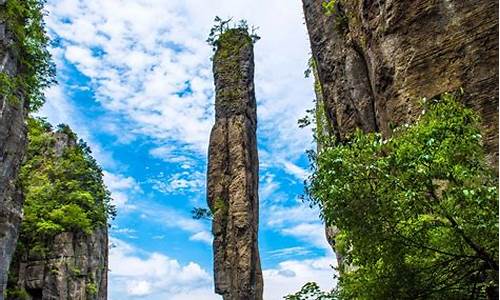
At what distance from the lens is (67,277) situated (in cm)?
3147

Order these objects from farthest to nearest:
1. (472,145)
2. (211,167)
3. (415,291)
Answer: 1. (211,167)
2. (415,291)
3. (472,145)

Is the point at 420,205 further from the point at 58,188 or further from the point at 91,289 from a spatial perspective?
the point at 58,188

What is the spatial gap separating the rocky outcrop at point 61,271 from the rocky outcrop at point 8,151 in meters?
7.91

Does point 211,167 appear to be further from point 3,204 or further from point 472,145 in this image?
point 472,145

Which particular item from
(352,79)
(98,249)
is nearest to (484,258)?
(352,79)

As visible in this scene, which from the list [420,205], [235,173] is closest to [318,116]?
[235,173]

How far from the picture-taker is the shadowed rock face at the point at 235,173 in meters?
32.1

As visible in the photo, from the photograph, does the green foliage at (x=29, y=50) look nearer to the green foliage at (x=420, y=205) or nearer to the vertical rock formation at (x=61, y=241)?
the vertical rock formation at (x=61, y=241)

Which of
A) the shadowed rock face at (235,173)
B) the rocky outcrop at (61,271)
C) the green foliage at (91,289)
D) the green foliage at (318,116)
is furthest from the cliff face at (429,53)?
the green foliage at (91,289)

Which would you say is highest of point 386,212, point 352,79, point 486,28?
point 352,79

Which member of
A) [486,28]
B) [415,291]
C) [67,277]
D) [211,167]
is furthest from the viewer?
[211,167]

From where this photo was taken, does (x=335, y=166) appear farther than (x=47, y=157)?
Answer: No

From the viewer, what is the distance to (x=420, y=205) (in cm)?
688

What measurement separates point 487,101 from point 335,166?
3.17m
